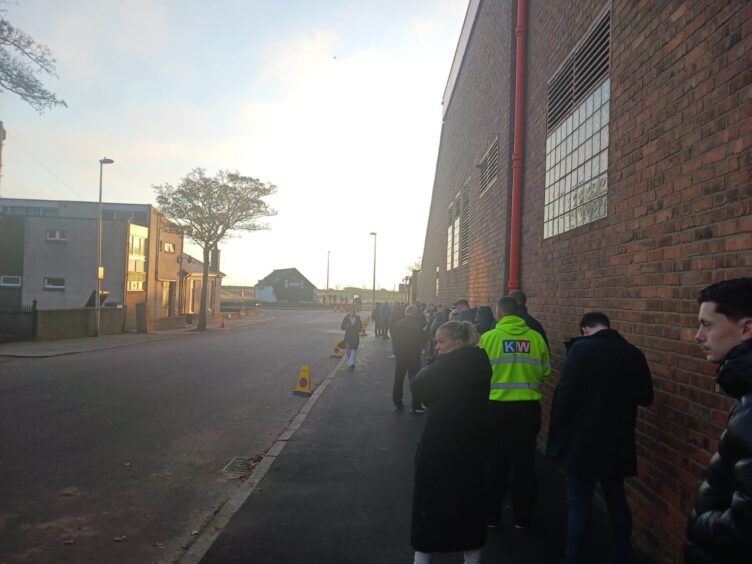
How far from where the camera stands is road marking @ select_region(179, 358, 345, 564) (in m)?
3.93

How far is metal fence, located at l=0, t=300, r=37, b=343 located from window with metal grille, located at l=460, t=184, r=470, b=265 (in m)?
15.9

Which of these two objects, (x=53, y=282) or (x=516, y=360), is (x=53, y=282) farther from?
(x=516, y=360)

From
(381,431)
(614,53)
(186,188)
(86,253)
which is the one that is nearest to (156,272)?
(86,253)

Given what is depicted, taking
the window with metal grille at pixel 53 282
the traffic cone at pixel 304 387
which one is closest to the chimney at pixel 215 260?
the window with metal grille at pixel 53 282

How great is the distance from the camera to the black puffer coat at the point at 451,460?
309cm

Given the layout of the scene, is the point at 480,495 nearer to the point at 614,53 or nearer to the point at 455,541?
the point at 455,541

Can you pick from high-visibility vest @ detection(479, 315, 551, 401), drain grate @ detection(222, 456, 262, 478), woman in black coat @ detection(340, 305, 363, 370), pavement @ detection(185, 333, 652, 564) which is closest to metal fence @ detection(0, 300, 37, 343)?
woman in black coat @ detection(340, 305, 363, 370)

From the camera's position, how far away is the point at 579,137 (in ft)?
19.4

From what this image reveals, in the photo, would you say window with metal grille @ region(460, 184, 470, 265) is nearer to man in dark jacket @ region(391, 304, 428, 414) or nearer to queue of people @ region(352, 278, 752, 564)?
man in dark jacket @ region(391, 304, 428, 414)

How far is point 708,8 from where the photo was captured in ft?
11.1

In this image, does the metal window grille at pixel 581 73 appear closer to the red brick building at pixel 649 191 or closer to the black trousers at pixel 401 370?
the red brick building at pixel 649 191

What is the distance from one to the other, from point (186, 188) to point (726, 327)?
29.9 m

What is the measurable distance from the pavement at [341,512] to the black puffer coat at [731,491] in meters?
2.58

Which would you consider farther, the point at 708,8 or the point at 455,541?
the point at 708,8
